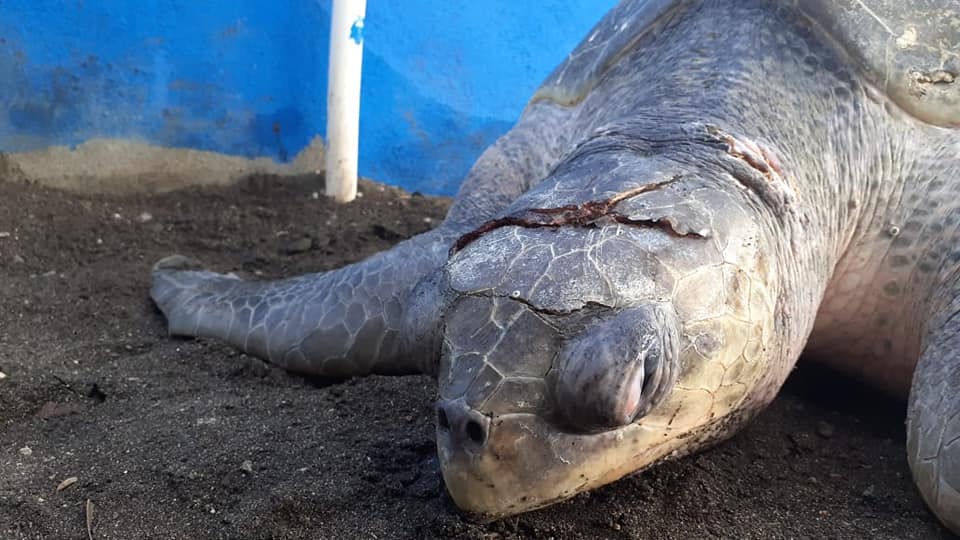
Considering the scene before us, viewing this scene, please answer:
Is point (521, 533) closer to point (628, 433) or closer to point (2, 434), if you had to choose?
point (628, 433)

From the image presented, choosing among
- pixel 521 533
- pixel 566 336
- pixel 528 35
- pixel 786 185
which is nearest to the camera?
pixel 566 336

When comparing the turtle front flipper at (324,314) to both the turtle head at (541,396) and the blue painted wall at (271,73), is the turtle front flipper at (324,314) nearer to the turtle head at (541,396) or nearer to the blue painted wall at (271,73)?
the turtle head at (541,396)

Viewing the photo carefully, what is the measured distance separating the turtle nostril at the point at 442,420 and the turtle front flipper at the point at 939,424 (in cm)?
82

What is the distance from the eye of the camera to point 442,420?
1.17m

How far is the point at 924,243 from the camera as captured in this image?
1.84 meters

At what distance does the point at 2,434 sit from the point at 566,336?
1.16 m

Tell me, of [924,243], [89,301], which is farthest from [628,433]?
[89,301]

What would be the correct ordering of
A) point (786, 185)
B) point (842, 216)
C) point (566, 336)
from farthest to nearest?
point (842, 216)
point (786, 185)
point (566, 336)

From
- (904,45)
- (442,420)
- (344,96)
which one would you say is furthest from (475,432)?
(344,96)

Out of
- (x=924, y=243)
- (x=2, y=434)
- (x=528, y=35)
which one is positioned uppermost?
(x=528, y=35)

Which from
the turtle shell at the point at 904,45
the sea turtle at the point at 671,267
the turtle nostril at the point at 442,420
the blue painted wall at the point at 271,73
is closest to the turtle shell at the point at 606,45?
the sea turtle at the point at 671,267

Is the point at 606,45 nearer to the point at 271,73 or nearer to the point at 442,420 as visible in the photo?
the point at 442,420

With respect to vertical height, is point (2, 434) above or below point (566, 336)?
below

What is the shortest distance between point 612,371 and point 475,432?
0.20 metres
